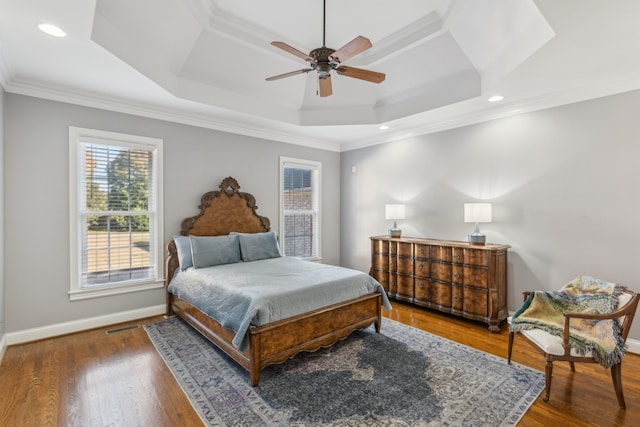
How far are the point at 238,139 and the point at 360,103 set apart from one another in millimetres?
1930

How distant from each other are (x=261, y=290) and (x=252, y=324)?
1.13 ft

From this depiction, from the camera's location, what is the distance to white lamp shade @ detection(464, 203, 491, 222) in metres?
3.71

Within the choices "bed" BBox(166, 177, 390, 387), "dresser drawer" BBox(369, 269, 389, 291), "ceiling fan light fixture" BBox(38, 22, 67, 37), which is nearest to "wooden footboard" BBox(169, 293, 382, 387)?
"bed" BBox(166, 177, 390, 387)

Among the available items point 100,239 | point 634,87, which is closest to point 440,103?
point 634,87

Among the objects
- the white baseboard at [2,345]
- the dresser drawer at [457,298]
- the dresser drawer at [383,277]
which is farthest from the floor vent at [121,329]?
the dresser drawer at [457,298]

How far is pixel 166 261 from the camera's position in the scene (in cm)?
399

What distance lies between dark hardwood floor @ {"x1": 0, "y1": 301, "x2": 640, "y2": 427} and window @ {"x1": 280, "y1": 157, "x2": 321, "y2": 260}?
2765 mm

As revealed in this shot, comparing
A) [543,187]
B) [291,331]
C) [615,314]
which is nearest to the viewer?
[615,314]

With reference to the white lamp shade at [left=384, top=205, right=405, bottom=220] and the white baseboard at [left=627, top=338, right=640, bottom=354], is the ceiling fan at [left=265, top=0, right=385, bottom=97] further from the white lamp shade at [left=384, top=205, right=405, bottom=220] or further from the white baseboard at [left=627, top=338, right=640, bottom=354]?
the white baseboard at [left=627, top=338, right=640, bottom=354]

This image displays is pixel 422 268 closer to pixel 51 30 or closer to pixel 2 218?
pixel 51 30

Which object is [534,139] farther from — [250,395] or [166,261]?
[166,261]

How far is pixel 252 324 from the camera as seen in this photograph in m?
2.40

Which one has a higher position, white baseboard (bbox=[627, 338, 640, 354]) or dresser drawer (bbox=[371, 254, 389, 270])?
dresser drawer (bbox=[371, 254, 389, 270])

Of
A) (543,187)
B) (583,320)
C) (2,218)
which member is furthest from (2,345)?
(543,187)
